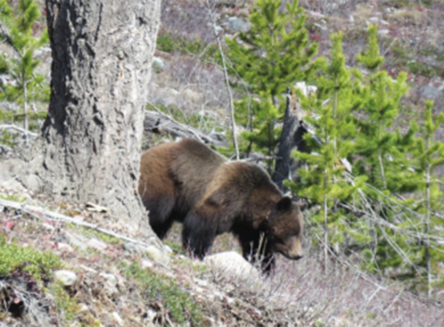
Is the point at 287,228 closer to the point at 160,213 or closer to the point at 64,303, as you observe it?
the point at 160,213

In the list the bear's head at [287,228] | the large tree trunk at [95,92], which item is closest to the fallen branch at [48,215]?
the large tree trunk at [95,92]

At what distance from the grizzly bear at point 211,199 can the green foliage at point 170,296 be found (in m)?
2.87

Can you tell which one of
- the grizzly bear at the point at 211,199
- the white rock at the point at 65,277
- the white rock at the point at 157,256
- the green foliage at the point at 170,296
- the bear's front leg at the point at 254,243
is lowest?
the bear's front leg at the point at 254,243

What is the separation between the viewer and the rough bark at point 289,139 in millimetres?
7641

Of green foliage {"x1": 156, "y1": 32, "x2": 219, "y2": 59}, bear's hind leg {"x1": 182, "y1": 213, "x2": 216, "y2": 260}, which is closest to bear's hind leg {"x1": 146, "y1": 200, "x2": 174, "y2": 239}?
bear's hind leg {"x1": 182, "y1": 213, "x2": 216, "y2": 260}

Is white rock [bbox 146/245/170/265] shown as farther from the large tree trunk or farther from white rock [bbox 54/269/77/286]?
white rock [bbox 54/269/77/286]

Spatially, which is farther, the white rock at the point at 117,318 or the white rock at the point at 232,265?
the white rock at the point at 232,265

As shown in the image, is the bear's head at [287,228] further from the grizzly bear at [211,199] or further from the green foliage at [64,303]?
the green foliage at [64,303]

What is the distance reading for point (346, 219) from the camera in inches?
319

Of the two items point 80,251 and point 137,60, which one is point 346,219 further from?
point 80,251

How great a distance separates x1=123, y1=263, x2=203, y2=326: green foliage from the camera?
330 centimetres

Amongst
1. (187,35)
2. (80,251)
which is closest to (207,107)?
(187,35)

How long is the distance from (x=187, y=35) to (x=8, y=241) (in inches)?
698

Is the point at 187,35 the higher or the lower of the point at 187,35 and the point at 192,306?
the lower
